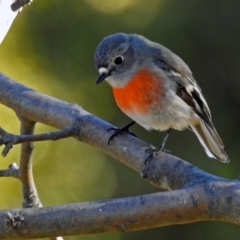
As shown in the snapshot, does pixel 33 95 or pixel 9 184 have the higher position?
pixel 33 95

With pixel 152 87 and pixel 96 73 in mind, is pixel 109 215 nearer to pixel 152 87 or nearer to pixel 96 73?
pixel 152 87

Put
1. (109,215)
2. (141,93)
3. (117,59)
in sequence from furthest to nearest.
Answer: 1. (117,59)
2. (141,93)
3. (109,215)

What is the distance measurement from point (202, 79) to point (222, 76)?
0.15 metres

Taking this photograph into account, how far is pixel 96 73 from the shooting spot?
4246 mm

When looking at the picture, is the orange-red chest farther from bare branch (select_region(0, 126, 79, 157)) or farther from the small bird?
bare branch (select_region(0, 126, 79, 157))

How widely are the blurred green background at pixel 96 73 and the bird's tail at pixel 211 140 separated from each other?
45.1 inches

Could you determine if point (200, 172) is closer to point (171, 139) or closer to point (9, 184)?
point (9, 184)

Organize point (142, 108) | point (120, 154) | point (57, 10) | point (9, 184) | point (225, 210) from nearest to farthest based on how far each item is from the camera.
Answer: point (225, 210) → point (120, 154) → point (142, 108) → point (9, 184) → point (57, 10)

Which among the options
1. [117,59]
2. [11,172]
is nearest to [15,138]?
[11,172]

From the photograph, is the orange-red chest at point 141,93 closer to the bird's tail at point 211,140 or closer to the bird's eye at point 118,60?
the bird's eye at point 118,60

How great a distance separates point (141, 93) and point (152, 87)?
0.20 ft

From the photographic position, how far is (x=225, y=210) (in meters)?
1.61

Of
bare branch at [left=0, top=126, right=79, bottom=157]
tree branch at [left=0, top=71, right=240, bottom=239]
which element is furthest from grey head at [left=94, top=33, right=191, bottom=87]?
tree branch at [left=0, top=71, right=240, bottom=239]

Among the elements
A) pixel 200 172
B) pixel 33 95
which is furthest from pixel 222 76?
pixel 200 172
